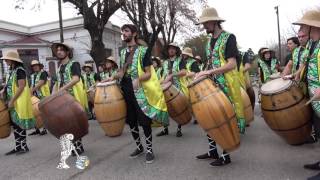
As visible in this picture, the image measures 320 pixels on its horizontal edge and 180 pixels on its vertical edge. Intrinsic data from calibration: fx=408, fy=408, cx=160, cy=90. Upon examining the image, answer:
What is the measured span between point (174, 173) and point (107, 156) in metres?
1.56

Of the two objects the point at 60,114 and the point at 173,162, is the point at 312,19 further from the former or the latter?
the point at 60,114

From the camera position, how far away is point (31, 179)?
5.16 m

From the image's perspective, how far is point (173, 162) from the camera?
215 inches

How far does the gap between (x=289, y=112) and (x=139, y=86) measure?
1.96 meters

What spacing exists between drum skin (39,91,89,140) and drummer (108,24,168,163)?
0.75m

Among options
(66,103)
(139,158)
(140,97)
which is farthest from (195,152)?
(66,103)

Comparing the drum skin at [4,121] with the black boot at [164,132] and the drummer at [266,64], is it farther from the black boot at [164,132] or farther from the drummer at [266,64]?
→ the drummer at [266,64]

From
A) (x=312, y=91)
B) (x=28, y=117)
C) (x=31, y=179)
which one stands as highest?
(x=312, y=91)

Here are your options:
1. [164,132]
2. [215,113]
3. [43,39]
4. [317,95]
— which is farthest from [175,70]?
[43,39]

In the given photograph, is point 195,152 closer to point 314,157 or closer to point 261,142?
point 261,142

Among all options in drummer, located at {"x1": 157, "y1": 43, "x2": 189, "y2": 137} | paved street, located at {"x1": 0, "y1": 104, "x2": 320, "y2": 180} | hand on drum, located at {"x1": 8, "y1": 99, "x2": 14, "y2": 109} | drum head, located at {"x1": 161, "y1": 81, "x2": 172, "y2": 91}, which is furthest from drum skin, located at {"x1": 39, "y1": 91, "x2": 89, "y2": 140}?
drummer, located at {"x1": 157, "y1": 43, "x2": 189, "y2": 137}

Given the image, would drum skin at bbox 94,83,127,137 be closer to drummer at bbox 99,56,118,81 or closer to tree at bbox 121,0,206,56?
drummer at bbox 99,56,118,81

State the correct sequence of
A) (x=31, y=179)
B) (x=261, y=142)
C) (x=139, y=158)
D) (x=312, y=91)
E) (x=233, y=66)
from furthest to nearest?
1. (x=261, y=142)
2. (x=139, y=158)
3. (x=31, y=179)
4. (x=233, y=66)
5. (x=312, y=91)

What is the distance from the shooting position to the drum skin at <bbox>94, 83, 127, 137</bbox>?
18.3 ft
